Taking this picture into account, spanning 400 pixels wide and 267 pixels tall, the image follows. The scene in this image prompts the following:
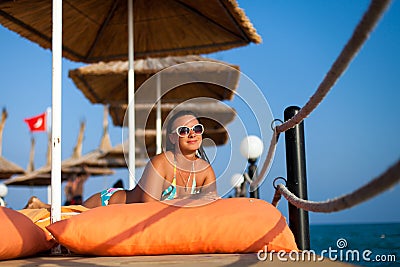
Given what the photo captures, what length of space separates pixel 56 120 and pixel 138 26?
2.92 metres

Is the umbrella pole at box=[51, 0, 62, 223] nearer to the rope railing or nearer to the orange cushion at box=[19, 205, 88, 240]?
the orange cushion at box=[19, 205, 88, 240]

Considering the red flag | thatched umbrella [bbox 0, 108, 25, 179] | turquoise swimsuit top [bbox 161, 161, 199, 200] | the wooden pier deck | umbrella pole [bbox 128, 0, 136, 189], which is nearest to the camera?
the wooden pier deck

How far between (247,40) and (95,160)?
9958 millimetres

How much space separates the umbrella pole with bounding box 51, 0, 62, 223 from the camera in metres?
2.88

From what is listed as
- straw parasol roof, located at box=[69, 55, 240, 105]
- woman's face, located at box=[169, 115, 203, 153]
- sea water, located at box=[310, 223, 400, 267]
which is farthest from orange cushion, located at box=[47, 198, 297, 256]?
straw parasol roof, located at box=[69, 55, 240, 105]

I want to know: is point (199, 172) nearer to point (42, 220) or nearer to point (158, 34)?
point (42, 220)

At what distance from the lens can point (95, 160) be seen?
1460 cm

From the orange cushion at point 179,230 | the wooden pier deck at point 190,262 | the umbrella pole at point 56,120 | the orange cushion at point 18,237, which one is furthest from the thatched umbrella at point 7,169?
the wooden pier deck at point 190,262

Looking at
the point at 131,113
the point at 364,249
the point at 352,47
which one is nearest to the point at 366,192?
the point at 352,47

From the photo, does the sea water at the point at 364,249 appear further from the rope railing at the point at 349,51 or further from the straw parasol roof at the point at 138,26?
the straw parasol roof at the point at 138,26

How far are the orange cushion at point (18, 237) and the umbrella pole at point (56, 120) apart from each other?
0.74 ft

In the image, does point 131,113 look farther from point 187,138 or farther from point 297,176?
point 297,176

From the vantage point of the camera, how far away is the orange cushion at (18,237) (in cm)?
238

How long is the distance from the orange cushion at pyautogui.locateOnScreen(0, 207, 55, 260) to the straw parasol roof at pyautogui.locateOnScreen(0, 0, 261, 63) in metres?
2.51
